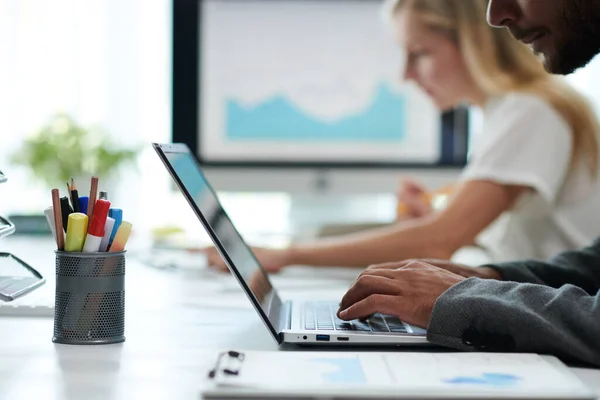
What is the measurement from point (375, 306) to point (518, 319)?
0.50ft

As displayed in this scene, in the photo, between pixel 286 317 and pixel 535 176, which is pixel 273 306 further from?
pixel 535 176

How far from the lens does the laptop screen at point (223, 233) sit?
3.07 ft

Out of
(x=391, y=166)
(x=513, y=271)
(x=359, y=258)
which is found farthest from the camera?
(x=391, y=166)

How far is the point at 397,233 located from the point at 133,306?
0.70 meters

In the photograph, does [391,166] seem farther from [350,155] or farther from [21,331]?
[21,331]

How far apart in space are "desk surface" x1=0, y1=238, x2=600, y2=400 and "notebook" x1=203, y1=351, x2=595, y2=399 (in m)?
0.04

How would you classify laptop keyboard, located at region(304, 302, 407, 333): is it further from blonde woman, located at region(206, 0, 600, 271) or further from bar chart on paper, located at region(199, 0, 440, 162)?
bar chart on paper, located at region(199, 0, 440, 162)

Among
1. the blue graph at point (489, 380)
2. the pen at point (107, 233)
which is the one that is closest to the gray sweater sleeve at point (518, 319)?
the blue graph at point (489, 380)

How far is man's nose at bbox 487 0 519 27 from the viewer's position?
1276mm

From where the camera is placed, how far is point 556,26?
4.03 feet

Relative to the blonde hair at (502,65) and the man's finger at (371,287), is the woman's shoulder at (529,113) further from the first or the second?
the man's finger at (371,287)

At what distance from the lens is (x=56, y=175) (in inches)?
102

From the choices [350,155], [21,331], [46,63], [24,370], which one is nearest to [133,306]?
[21,331]

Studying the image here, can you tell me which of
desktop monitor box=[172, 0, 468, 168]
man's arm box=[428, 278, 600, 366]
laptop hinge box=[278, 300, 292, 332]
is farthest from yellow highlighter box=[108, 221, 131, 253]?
desktop monitor box=[172, 0, 468, 168]
